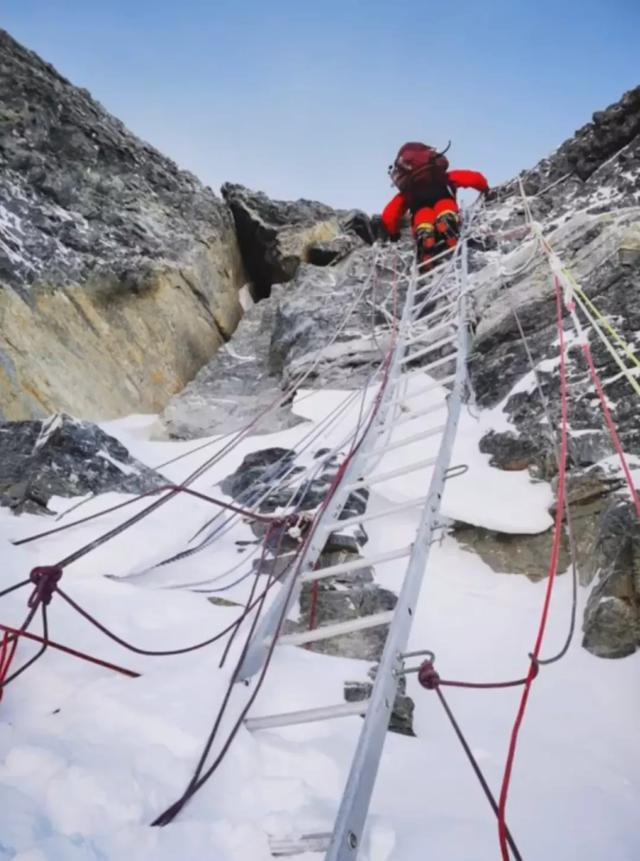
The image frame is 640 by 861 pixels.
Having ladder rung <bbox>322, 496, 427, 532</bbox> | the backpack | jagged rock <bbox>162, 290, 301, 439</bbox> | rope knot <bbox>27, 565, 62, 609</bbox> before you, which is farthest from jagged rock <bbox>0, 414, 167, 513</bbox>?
the backpack

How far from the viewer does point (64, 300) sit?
23.4 ft

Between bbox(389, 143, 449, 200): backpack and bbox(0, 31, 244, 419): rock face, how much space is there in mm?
3108

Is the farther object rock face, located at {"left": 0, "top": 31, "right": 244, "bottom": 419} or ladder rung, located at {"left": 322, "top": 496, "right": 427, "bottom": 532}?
rock face, located at {"left": 0, "top": 31, "right": 244, "bottom": 419}

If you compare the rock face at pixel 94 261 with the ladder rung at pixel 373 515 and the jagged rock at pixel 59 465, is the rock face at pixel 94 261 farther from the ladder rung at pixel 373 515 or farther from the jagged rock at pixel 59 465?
the ladder rung at pixel 373 515

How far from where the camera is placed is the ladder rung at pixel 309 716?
6.34 feet

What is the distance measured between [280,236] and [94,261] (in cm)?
379

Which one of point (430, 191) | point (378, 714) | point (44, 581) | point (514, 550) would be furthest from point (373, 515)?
point (430, 191)

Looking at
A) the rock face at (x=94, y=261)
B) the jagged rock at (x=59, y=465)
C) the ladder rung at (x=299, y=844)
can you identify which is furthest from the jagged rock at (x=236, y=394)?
the ladder rung at (x=299, y=844)

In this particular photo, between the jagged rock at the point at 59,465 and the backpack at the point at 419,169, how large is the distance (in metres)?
5.04

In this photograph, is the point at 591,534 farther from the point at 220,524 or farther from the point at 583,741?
the point at 220,524

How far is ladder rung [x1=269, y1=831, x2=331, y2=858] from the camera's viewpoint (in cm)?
165

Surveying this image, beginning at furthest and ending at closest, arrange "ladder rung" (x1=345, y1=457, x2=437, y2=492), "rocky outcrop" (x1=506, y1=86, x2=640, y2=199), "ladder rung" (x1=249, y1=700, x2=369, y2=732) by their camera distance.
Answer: "rocky outcrop" (x1=506, y1=86, x2=640, y2=199)
"ladder rung" (x1=345, y1=457, x2=437, y2=492)
"ladder rung" (x1=249, y1=700, x2=369, y2=732)

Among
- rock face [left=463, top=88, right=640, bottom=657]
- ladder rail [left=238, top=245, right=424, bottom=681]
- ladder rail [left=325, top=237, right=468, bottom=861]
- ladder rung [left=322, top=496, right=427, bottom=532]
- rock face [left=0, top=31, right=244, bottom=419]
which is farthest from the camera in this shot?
rock face [left=0, top=31, right=244, bottom=419]

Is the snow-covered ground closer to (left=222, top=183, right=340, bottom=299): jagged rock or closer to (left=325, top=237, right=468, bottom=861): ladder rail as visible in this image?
(left=325, top=237, right=468, bottom=861): ladder rail
